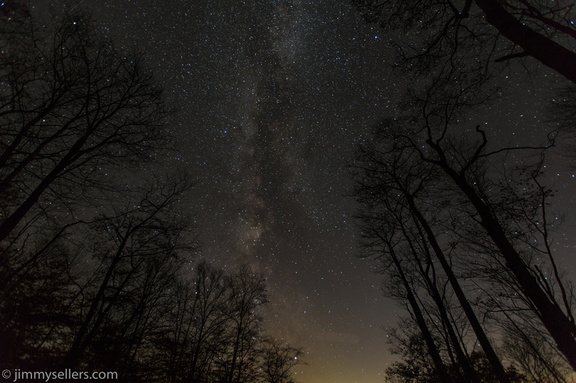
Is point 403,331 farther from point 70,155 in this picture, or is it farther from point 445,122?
point 70,155

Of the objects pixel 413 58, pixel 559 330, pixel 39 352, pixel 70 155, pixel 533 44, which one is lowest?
pixel 559 330

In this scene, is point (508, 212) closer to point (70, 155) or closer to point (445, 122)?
point (445, 122)

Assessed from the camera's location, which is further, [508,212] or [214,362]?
[214,362]

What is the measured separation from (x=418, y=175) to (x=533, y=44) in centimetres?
684

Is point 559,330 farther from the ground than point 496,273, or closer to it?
closer to it

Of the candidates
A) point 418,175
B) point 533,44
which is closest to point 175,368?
point 418,175

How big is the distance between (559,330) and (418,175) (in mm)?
6745

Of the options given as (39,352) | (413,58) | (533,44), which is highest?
(413,58)

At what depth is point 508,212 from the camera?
26.0 feet

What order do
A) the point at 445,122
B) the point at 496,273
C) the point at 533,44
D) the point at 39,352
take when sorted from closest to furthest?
the point at 533,44 → the point at 445,122 → the point at 39,352 → the point at 496,273

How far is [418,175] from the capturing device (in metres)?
9.95

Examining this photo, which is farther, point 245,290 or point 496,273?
point 245,290

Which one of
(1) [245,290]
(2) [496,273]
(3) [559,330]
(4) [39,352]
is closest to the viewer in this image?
(3) [559,330]

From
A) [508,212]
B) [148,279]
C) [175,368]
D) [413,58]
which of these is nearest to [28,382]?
[148,279]
